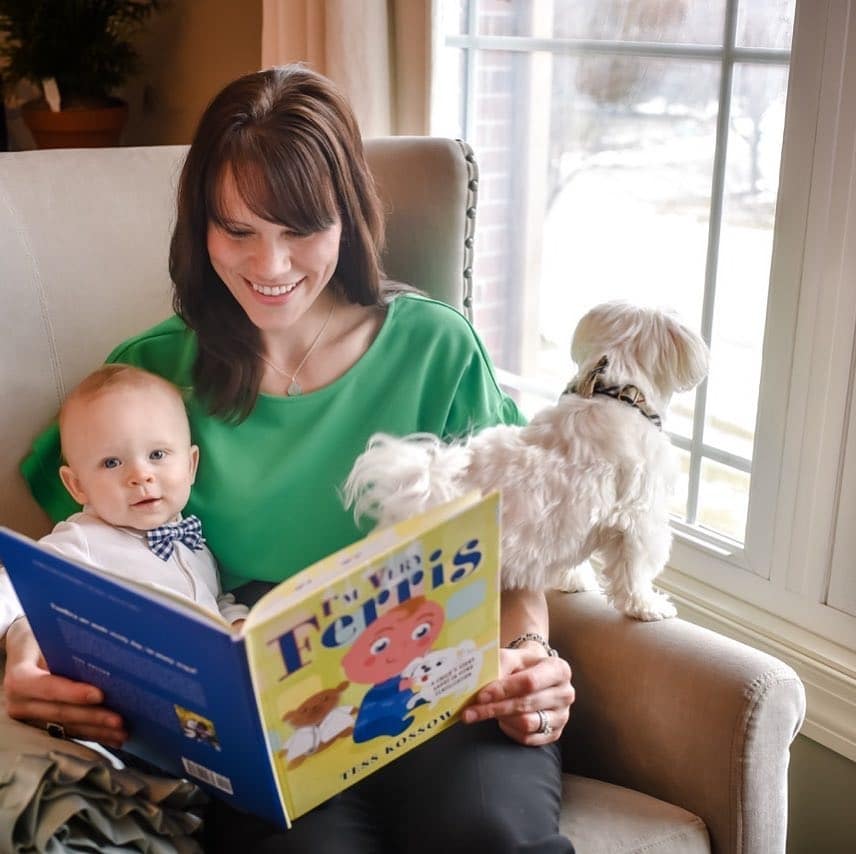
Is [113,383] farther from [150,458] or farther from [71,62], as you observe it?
[71,62]

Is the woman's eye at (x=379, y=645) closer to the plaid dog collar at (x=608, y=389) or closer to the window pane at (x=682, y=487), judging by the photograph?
the plaid dog collar at (x=608, y=389)

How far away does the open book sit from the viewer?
91 centimetres

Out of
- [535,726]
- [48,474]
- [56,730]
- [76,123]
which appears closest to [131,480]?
[48,474]

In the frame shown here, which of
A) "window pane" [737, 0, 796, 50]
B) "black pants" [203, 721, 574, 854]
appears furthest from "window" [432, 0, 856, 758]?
"black pants" [203, 721, 574, 854]

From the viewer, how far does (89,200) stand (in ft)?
4.69

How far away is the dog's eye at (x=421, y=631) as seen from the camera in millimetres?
996

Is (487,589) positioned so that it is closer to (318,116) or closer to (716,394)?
(318,116)

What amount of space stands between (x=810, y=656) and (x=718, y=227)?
26.1 inches

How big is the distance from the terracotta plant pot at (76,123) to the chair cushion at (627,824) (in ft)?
6.41

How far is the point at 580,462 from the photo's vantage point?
1218 millimetres

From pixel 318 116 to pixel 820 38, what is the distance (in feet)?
2.19

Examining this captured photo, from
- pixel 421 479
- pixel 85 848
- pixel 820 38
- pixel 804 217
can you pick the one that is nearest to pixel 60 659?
pixel 85 848

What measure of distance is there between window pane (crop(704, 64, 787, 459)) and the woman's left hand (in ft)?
2.12

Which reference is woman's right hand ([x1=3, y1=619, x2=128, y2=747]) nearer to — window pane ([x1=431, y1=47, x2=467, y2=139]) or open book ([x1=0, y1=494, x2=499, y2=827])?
open book ([x1=0, y1=494, x2=499, y2=827])
